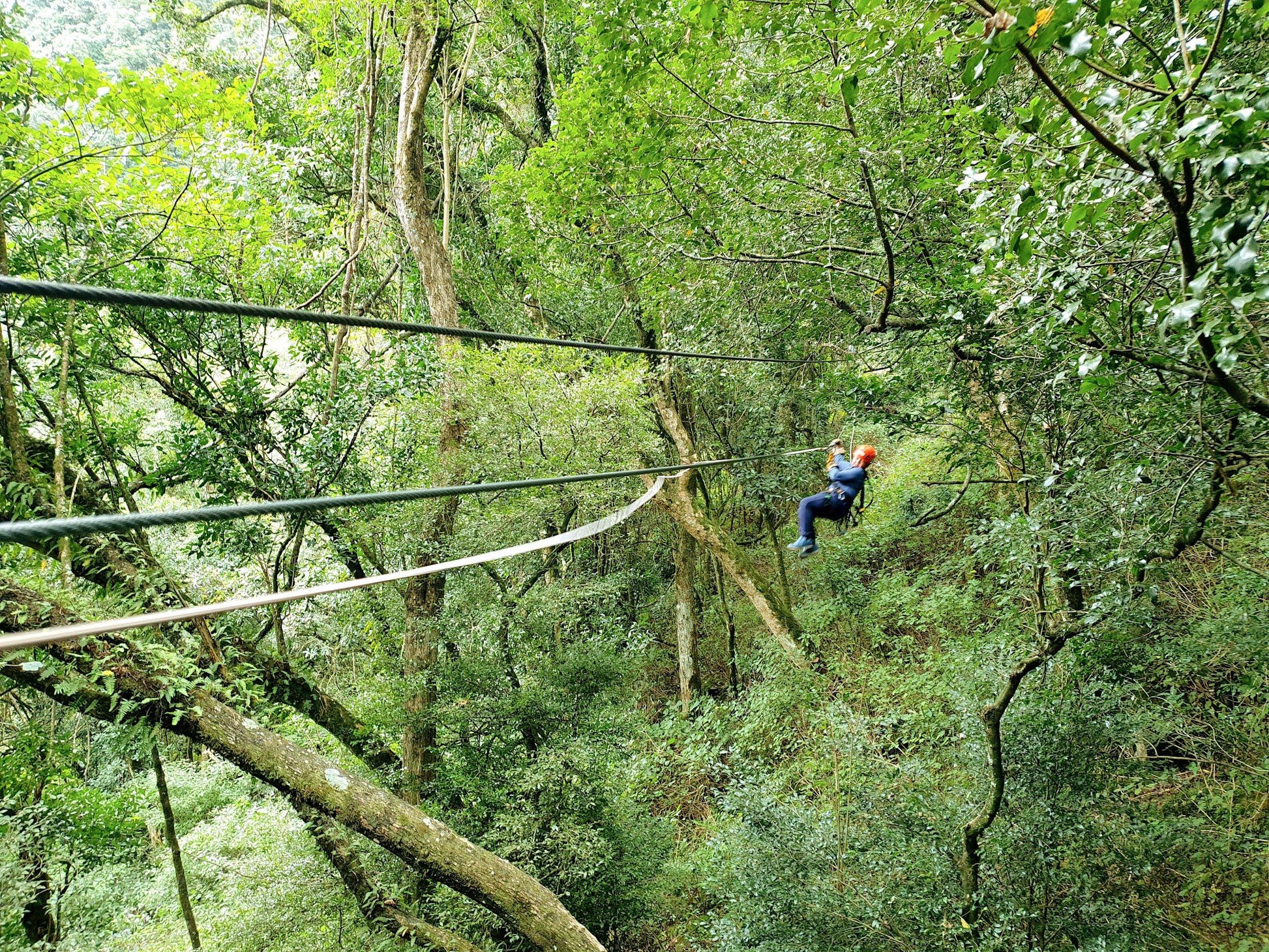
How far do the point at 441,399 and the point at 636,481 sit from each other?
9.62 feet

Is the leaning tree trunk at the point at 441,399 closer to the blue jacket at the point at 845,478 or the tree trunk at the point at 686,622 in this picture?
the blue jacket at the point at 845,478

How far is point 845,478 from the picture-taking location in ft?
17.0

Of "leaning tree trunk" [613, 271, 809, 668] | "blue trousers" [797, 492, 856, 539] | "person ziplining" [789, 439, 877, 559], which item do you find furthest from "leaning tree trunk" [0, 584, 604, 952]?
"leaning tree trunk" [613, 271, 809, 668]

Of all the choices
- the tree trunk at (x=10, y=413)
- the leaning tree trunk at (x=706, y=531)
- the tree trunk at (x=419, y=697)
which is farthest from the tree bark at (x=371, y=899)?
the leaning tree trunk at (x=706, y=531)

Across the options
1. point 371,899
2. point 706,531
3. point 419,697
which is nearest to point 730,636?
point 706,531

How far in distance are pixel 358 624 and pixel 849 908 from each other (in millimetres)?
5195

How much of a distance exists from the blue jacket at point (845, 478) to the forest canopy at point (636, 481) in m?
0.03

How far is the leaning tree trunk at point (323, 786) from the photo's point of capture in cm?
432

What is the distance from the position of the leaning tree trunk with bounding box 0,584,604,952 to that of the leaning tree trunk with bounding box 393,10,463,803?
1485mm

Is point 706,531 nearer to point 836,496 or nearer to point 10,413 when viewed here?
point 836,496

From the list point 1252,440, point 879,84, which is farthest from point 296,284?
point 1252,440

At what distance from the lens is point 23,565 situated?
4.86 meters

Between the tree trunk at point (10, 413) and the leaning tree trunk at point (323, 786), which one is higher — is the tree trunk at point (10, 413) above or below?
above

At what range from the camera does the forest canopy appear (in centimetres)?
335
